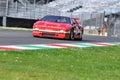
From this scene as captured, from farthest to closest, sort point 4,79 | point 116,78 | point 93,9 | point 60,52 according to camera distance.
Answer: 1. point 93,9
2. point 60,52
3. point 116,78
4. point 4,79

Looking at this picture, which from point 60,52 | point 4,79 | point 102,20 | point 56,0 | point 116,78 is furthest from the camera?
point 56,0

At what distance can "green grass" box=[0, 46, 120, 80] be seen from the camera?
9461 millimetres

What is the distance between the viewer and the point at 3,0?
2154 inches

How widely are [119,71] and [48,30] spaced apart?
1445 cm

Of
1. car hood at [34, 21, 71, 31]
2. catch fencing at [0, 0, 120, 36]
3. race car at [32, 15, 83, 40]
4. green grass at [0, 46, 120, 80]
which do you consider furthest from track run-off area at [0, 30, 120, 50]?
catch fencing at [0, 0, 120, 36]

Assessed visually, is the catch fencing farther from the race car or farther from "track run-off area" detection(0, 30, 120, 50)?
"track run-off area" detection(0, 30, 120, 50)

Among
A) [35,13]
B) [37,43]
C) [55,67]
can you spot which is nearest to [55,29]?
[37,43]

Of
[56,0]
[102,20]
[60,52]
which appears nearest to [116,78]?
[60,52]

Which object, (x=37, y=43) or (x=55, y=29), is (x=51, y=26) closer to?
(x=55, y=29)

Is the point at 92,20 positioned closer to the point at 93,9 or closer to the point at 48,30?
the point at 93,9

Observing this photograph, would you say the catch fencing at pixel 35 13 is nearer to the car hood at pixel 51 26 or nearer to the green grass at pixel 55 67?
the car hood at pixel 51 26

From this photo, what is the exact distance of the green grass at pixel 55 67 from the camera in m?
9.46

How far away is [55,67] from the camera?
1098cm

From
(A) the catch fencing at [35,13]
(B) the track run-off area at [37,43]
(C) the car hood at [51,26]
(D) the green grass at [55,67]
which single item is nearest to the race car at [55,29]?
(C) the car hood at [51,26]
